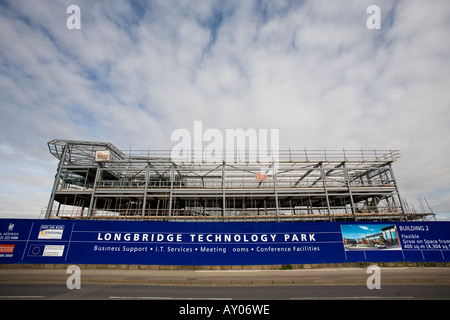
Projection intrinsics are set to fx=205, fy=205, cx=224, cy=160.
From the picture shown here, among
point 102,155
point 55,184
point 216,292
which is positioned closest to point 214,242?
point 216,292

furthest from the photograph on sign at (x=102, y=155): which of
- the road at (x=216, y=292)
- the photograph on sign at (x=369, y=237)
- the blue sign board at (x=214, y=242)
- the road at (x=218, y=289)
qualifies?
the photograph on sign at (x=369, y=237)

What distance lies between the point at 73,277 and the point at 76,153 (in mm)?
21734

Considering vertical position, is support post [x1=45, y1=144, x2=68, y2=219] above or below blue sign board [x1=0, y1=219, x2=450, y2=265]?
above

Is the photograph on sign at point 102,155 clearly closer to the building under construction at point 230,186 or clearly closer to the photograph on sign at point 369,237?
the building under construction at point 230,186

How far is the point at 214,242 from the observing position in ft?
Result: 39.6

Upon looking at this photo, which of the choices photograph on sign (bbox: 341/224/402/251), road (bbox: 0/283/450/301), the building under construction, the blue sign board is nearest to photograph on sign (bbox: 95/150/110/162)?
the building under construction

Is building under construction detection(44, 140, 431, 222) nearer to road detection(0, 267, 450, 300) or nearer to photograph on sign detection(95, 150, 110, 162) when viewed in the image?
photograph on sign detection(95, 150, 110, 162)

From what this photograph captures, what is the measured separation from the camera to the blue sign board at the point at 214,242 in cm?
1181

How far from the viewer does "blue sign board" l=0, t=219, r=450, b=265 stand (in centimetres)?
1181

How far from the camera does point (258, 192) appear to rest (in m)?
22.6

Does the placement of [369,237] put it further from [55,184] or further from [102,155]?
[55,184]

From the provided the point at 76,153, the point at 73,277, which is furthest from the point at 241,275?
the point at 76,153

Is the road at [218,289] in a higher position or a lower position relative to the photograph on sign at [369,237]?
lower
